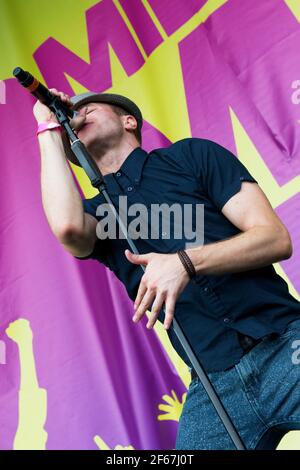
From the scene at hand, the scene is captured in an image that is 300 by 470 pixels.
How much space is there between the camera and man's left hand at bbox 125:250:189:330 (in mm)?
1101

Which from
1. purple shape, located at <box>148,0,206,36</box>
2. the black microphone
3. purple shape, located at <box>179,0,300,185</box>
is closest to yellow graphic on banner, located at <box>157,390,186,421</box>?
purple shape, located at <box>179,0,300,185</box>

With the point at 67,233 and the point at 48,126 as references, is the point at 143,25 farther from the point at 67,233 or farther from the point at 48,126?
the point at 67,233

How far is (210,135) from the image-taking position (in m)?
2.26

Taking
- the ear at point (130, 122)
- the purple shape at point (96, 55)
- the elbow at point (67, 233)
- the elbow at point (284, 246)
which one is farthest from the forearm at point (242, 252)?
the purple shape at point (96, 55)

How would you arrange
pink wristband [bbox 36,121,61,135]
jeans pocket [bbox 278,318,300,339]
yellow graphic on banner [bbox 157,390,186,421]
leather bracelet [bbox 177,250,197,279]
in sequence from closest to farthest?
leather bracelet [bbox 177,250,197,279] < jeans pocket [bbox 278,318,300,339] < pink wristband [bbox 36,121,61,135] < yellow graphic on banner [bbox 157,390,186,421]

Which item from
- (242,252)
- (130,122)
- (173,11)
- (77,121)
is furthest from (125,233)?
(173,11)

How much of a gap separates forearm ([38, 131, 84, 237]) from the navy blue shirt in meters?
0.14

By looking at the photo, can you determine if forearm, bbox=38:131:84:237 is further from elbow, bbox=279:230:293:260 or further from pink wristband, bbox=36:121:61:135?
elbow, bbox=279:230:293:260

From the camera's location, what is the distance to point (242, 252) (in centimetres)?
122

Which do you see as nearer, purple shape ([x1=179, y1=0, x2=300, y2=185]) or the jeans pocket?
the jeans pocket

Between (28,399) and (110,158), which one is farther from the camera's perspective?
(28,399)

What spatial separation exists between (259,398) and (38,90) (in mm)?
709
